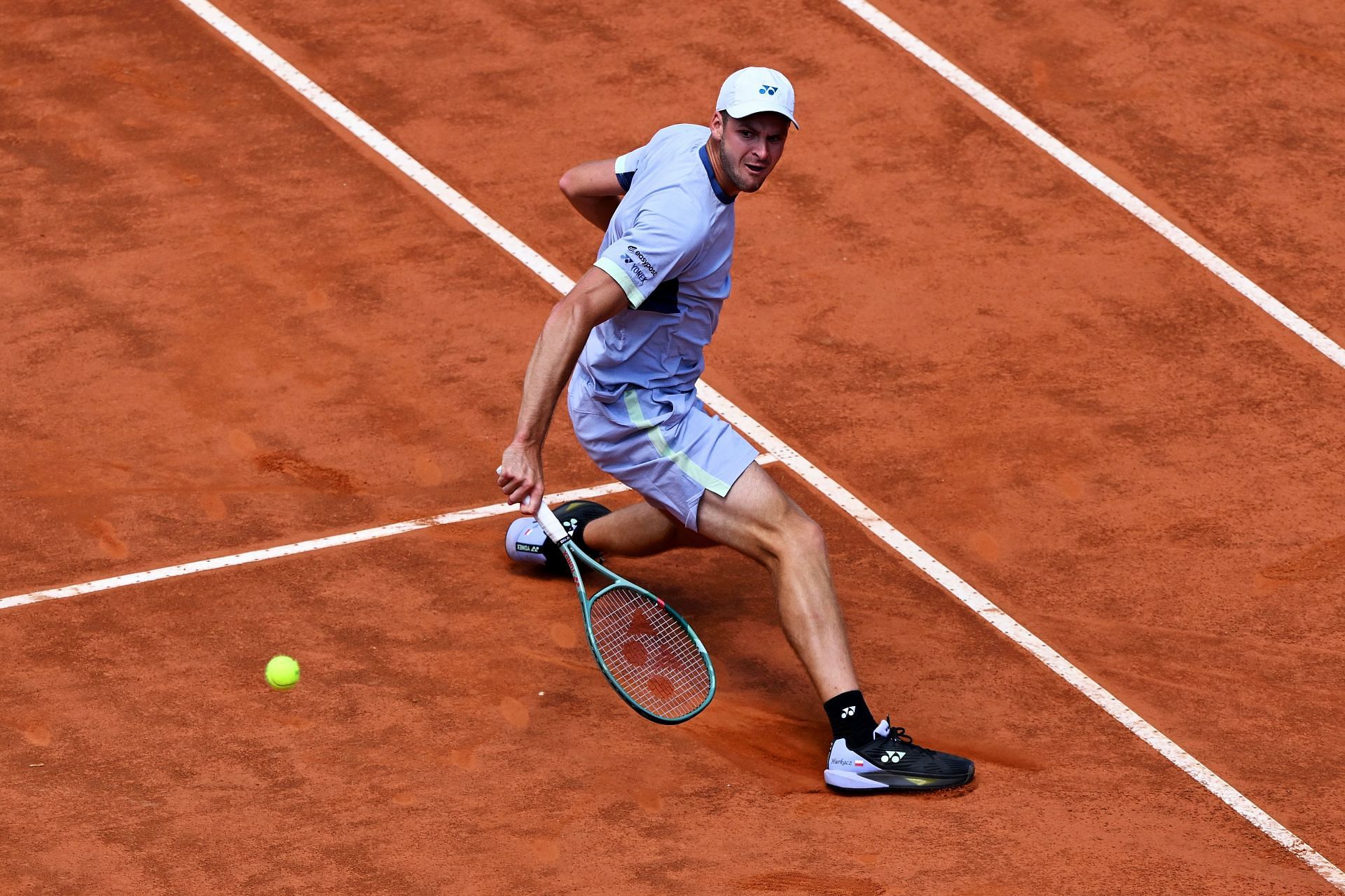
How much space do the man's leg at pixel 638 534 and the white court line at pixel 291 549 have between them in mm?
397

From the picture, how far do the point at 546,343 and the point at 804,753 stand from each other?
1.71 metres

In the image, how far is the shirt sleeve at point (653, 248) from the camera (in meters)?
6.21

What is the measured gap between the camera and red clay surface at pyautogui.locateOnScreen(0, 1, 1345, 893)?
618cm

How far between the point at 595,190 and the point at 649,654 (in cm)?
172

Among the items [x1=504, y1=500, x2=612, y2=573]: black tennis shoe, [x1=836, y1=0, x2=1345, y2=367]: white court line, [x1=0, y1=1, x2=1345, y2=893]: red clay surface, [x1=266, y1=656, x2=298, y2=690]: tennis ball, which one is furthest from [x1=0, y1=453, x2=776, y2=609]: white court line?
[x1=836, y1=0, x2=1345, y2=367]: white court line

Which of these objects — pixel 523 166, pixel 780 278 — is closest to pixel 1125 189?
pixel 780 278

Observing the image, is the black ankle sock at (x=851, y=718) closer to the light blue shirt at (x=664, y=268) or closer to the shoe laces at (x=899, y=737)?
the shoe laces at (x=899, y=737)

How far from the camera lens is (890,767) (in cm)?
631

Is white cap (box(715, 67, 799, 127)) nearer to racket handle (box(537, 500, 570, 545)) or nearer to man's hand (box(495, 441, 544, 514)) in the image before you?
man's hand (box(495, 441, 544, 514))

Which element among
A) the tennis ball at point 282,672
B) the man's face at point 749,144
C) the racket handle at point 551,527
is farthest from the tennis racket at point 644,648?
the man's face at point 749,144

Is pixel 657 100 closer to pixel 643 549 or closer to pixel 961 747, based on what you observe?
pixel 643 549

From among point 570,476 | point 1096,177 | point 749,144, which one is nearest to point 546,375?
point 749,144

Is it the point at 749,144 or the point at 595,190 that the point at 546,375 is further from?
the point at 595,190

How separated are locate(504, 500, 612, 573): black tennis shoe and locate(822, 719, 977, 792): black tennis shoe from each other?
1.53 meters
